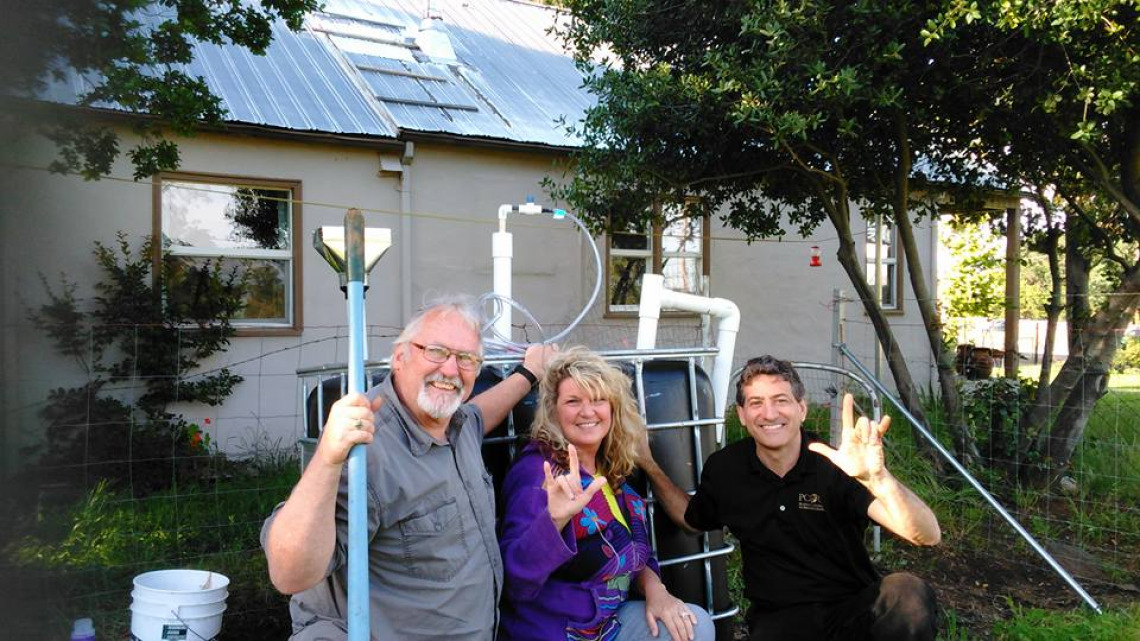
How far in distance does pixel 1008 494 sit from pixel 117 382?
620 cm

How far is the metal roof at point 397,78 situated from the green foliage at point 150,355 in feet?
4.46

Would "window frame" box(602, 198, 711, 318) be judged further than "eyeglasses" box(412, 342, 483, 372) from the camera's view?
Yes

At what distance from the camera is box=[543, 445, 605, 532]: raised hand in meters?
2.42

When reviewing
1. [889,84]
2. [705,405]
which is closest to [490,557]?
[705,405]

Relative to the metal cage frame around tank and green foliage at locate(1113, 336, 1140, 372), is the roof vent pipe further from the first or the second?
green foliage at locate(1113, 336, 1140, 372)

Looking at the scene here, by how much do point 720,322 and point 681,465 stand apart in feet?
2.71

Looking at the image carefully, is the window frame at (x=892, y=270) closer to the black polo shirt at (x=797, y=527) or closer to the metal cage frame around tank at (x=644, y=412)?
the metal cage frame around tank at (x=644, y=412)

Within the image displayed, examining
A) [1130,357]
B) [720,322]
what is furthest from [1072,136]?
[1130,357]

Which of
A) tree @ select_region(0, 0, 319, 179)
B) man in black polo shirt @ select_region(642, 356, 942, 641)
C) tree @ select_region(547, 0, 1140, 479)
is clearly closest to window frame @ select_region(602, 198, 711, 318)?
tree @ select_region(547, 0, 1140, 479)

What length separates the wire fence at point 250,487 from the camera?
390 centimetres

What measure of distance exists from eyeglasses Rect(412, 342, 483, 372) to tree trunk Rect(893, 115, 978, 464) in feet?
14.5

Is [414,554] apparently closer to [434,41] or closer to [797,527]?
[797,527]

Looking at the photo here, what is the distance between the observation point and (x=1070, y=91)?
16.2 ft

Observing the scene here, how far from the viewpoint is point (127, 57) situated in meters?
3.43
